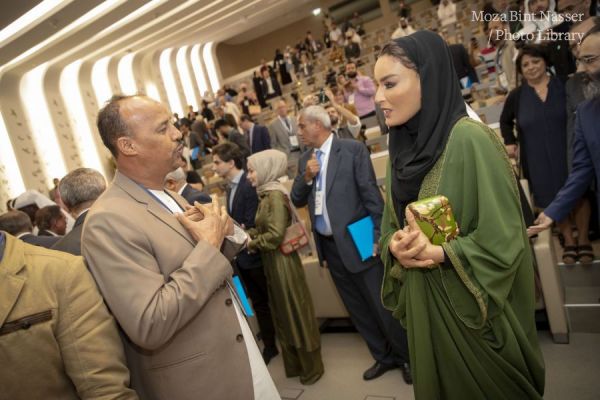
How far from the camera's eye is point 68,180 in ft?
7.47

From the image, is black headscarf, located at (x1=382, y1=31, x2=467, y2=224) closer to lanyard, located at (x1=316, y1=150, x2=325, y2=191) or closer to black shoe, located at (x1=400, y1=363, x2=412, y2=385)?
lanyard, located at (x1=316, y1=150, x2=325, y2=191)

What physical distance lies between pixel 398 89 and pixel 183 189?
2262 millimetres

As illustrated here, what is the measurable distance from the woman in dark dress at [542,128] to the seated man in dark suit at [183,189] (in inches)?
94.1

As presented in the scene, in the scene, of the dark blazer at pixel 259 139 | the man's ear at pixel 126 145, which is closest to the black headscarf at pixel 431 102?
the man's ear at pixel 126 145

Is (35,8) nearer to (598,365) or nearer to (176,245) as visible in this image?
(176,245)

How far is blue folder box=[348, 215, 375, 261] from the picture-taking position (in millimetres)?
2516

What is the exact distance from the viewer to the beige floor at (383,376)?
211 cm

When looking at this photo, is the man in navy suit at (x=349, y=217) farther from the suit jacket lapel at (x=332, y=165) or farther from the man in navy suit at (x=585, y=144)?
the man in navy suit at (x=585, y=144)

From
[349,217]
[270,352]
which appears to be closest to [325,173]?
[349,217]

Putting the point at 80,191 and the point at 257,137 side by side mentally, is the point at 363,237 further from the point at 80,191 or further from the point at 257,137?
the point at 257,137

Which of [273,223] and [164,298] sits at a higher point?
[164,298]

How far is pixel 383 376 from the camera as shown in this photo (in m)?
2.74

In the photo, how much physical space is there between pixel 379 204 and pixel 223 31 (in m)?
17.6

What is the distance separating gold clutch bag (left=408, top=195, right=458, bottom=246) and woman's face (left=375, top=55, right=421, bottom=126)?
322 millimetres
